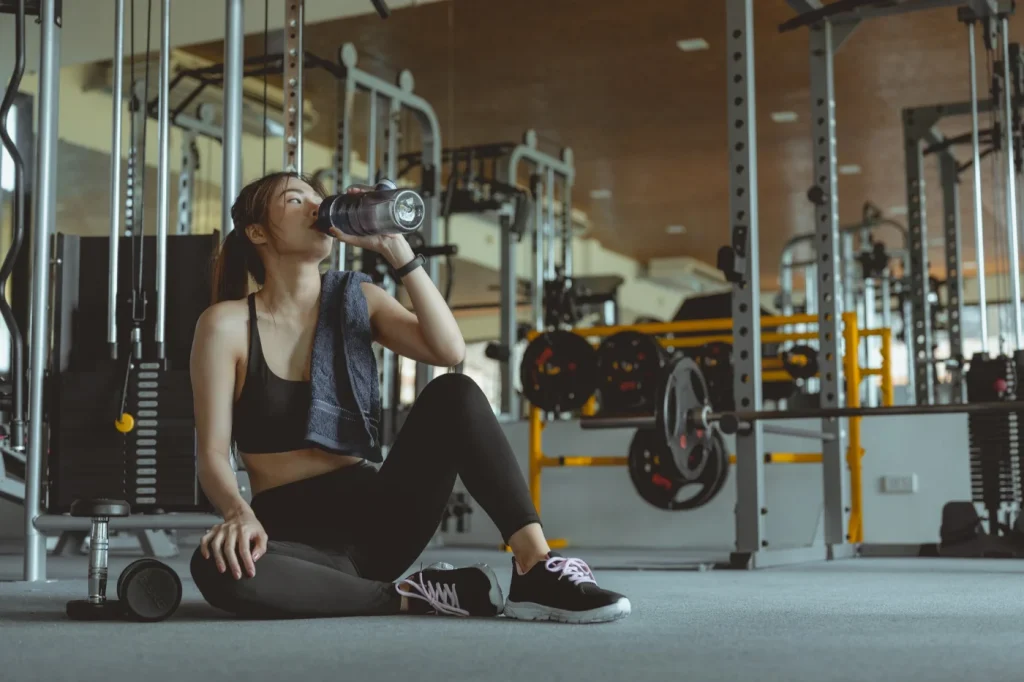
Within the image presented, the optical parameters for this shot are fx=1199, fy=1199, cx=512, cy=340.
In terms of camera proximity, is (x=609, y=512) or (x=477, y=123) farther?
(x=477, y=123)

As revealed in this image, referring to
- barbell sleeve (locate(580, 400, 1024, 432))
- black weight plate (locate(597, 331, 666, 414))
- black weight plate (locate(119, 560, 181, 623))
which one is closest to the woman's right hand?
black weight plate (locate(119, 560, 181, 623))

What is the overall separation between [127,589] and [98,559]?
0.11 metres

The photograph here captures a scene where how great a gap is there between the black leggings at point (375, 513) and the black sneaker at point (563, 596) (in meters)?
0.07

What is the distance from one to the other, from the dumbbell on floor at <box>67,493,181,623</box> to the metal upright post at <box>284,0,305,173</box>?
1.24 meters

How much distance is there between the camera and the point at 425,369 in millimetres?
4469

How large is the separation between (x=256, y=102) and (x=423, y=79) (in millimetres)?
983

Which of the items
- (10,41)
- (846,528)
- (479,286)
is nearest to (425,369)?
(846,528)

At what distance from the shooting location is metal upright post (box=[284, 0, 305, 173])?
2.76m

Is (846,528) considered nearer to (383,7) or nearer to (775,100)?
(383,7)

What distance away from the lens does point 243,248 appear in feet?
6.04

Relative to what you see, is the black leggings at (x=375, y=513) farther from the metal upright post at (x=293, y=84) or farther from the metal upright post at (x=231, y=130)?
the metal upright post at (x=293, y=84)

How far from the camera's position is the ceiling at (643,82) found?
19.8 feet

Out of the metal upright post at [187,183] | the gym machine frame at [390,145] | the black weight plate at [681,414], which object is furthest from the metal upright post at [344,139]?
the black weight plate at [681,414]

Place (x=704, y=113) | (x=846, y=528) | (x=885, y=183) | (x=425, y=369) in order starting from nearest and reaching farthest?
1. (x=846, y=528)
2. (x=425, y=369)
3. (x=704, y=113)
4. (x=885, y=183)
